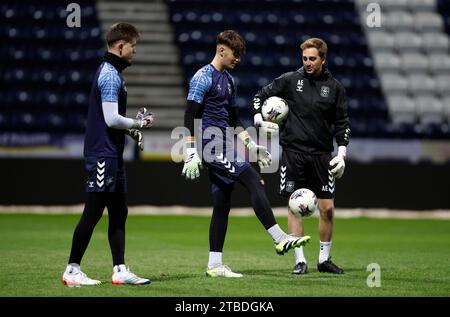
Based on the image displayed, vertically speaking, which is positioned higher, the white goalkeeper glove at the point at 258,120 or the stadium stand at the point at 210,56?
the stadium stand at the point at 210,56

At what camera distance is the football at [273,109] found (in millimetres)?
8086

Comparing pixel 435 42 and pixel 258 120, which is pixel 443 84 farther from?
pixel 258 120

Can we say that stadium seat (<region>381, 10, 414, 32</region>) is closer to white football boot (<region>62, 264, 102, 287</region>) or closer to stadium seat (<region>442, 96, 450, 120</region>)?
stadium seat (<region>442, 96, 450, 120</region>)

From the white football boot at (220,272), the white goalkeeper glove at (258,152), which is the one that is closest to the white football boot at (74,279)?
the white football boot at (220,272)

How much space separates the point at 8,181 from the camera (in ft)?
52.6

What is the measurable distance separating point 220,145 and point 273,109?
0.77 meters

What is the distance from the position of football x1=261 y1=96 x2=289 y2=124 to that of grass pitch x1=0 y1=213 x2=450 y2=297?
1432 mm

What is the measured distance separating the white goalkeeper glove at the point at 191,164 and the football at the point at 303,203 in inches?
36.6

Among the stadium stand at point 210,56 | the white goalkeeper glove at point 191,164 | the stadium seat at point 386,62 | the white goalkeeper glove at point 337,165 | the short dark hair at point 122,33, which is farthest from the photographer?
the stadium seat at point 386,62

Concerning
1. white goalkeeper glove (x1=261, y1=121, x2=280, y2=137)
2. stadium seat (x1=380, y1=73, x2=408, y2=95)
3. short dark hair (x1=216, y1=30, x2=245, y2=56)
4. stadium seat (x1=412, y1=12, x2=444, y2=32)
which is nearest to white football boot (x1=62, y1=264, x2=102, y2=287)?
white goalkeeper glove (x1=261, y1=121, x2=280, y2=137)

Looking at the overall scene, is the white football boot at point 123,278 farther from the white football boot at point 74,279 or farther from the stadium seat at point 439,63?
the stadium seat at point 439,63

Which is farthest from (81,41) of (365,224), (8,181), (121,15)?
(365,224)

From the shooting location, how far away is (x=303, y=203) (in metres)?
7.66

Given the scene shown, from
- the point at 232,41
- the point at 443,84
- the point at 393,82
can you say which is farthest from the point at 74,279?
the point at 443,84
